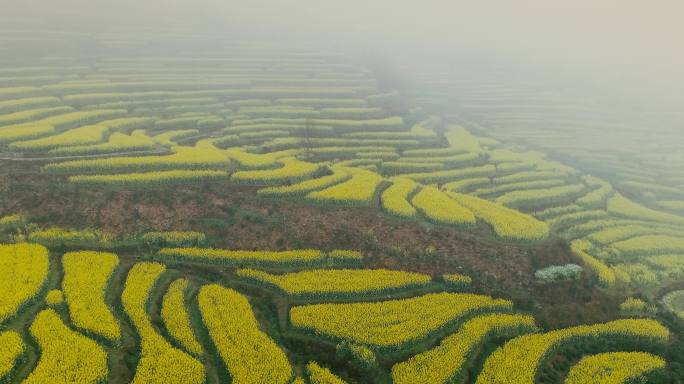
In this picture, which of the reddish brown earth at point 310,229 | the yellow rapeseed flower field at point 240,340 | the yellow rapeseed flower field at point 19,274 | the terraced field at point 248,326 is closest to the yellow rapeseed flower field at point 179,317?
the terraced field at point 248,326

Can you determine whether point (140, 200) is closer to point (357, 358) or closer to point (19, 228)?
point (19, 228)

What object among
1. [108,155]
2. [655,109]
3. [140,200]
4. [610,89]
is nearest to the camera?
[140,200]

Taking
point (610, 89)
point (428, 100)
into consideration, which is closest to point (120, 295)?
point (428, 100)

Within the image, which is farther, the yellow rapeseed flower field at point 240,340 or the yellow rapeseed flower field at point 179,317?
the yellow rapeseed flower field at point 179,317

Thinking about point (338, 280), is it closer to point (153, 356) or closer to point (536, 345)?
point (153, 356)

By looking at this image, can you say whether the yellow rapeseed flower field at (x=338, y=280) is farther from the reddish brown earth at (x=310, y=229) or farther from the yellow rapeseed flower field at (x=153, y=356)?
the yellow rapeseed flower field at (x=153, y=356)

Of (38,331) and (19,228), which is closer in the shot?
(38,331)

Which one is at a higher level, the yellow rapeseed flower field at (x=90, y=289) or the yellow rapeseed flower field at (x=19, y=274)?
the yellow rapeseed flower field at (x=19, y=274)

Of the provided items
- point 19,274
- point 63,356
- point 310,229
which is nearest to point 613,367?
point 310,229
